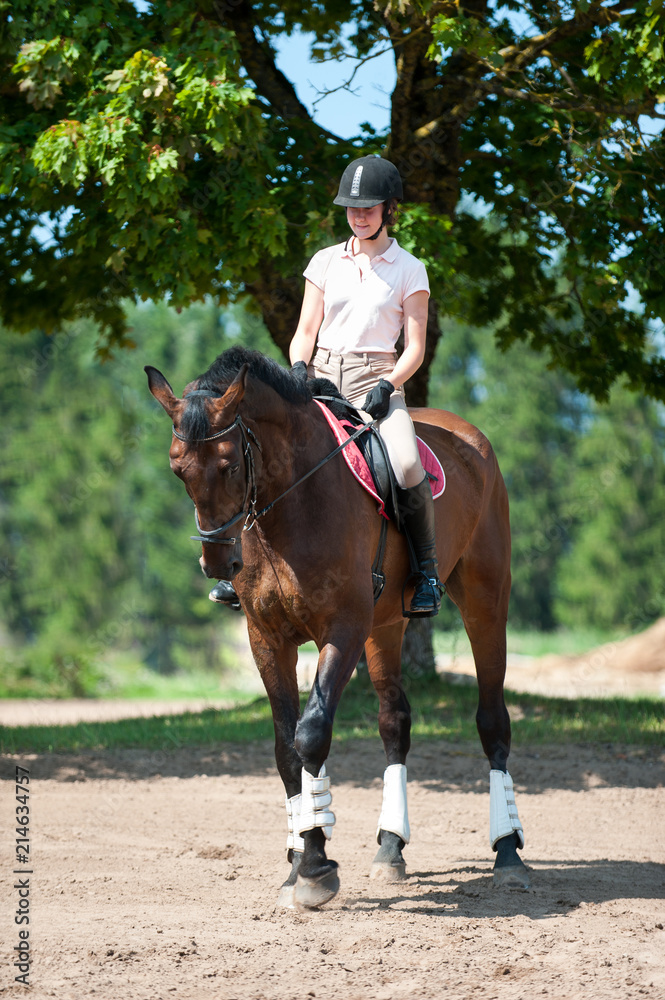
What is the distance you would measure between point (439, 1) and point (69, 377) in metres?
38.8

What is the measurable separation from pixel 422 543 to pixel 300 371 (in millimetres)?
1149

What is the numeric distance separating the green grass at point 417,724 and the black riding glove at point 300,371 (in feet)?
18.6

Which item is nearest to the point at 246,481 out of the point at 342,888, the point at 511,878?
the point at 342,888

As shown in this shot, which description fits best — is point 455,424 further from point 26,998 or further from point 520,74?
point 520,74

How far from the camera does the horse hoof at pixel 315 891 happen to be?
15.4 feet

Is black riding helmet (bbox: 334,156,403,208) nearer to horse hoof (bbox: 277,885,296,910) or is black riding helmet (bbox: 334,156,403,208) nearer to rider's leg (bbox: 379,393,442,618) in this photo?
rider's leg (bbox: 379,393,442,618)

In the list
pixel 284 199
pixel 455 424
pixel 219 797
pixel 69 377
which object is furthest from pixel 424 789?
pixel 69 377

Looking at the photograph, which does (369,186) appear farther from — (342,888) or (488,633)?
(342,888)

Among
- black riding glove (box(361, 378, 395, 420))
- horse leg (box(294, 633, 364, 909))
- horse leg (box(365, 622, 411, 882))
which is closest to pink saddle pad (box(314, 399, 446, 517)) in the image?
black riding glove (box(361, 378, 395, 420))

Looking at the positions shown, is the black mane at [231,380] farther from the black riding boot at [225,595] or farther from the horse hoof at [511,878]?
the horse hoof at [511,878]

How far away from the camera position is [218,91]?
812cm

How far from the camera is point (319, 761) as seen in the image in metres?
4.62

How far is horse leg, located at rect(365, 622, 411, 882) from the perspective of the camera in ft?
18.4

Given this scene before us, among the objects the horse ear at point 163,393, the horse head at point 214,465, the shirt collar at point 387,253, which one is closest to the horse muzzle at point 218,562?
the horse head at point 214,465
